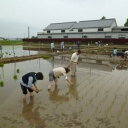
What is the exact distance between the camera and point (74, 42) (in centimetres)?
4047

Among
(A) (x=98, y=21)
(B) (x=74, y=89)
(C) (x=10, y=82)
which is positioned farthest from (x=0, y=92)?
(A) (x=98, y=21)

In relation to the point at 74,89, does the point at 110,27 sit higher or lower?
higher

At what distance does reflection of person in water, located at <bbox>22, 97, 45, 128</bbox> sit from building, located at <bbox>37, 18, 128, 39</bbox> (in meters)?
37.0

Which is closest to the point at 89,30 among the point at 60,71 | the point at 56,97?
the point at 60,71

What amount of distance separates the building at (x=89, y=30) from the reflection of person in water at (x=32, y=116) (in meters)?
37.0

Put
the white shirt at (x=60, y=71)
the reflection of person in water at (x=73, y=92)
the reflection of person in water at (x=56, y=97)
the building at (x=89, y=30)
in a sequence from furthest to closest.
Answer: the building at (x=89, y=30) < the white shirt at (x=60, y=71) < the reflection of person in water at (x=73, y=92) < the reflection of person in water at (x=56, y=97)

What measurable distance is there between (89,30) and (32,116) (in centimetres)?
4341

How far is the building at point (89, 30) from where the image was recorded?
42.9 m

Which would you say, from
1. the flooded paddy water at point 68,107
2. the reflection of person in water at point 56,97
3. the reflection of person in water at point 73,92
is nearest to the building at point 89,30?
the reflection of person in water at point 73,92

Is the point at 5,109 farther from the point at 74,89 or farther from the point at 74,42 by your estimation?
the point at 74,42

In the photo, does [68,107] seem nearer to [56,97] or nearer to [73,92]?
[56,97]

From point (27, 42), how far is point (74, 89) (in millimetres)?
41254

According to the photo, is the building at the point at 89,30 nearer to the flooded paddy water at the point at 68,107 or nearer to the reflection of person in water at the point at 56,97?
the flooded paddy water at the point at 68,107

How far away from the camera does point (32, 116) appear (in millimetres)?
5941
